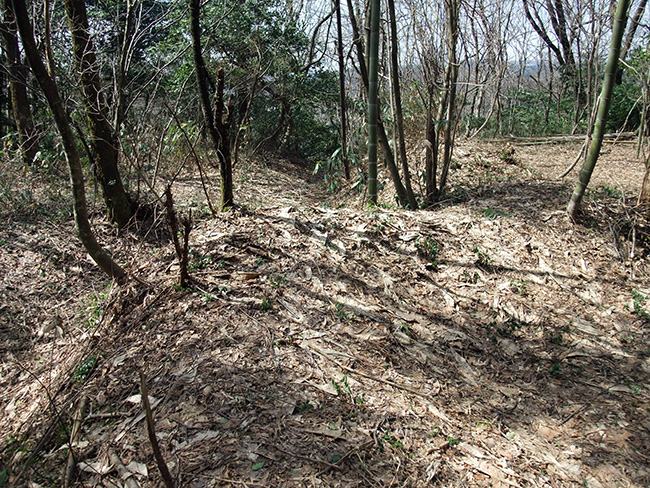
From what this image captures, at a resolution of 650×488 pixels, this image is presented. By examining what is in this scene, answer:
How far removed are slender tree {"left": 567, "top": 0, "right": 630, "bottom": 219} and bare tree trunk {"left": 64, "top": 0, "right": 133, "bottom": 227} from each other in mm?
4893

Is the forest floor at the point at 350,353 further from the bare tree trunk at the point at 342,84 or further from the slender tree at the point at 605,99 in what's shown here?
the bare tree trunk at the point at 342,84

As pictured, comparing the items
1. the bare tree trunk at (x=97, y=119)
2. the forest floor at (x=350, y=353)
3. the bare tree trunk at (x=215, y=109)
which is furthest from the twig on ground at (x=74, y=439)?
the bare tree trunk at (x=97, y=119)

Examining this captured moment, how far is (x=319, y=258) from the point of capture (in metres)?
3.67

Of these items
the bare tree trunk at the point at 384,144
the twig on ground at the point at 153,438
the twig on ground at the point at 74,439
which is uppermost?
the bare tree trunk at the point at 384,144

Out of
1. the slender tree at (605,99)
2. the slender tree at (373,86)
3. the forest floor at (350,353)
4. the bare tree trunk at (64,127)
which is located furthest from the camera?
the slender tree at (373,86)

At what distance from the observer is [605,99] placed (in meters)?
3.85

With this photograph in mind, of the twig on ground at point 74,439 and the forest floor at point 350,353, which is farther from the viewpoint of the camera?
the forest floor at point 350,353

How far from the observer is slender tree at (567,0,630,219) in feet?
11.9

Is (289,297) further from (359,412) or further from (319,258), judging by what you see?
(359,412)

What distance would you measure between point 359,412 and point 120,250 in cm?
381

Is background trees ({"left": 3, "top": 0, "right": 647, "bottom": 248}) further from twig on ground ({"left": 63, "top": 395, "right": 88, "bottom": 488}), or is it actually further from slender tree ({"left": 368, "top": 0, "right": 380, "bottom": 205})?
twig on ground ({"left": 63, "top": 395, "right": 88, "bottom": 488})

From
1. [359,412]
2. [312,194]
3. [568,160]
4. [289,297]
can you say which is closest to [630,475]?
[359,412]

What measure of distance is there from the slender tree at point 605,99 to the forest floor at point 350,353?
Answer: 27cm

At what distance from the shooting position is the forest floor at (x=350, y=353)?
2170 millimetres
